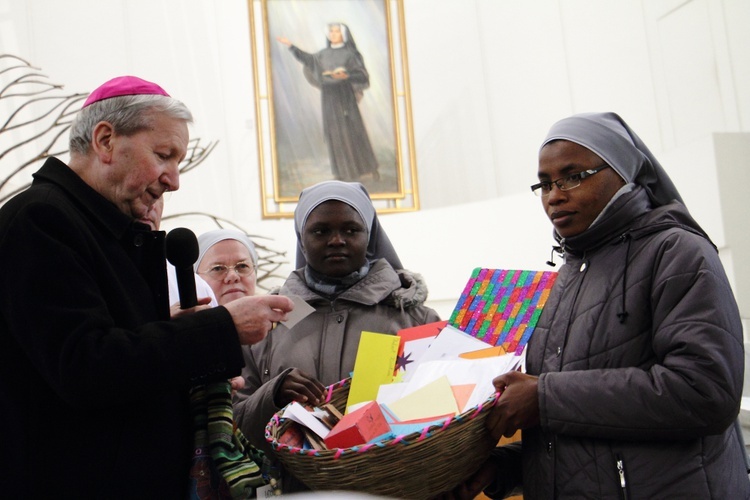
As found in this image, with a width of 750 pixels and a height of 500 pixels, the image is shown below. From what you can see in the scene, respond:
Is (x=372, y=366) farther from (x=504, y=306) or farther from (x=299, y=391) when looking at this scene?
(x=504, y=306)

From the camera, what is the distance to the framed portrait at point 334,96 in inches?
258

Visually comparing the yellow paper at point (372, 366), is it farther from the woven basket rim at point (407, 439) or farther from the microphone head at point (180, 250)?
the microphone head at point (180, 250)

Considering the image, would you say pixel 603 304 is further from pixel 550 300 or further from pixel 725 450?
pixel 725 450

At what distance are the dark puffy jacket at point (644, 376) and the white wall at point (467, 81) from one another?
12.0ft

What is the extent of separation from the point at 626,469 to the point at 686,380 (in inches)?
10.1

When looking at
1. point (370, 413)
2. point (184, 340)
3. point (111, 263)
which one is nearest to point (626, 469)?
point (370, 413)

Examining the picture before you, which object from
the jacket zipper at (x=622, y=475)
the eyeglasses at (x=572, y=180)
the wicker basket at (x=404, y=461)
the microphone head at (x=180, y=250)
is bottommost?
the jacket zipper at (x=622, y=475)

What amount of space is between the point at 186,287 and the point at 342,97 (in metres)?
5.13

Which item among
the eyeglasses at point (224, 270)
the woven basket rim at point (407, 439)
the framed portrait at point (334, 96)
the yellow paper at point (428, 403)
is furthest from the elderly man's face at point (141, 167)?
the framed portrait at point (334, 96)

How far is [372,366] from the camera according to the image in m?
2.12

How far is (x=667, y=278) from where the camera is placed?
70.7 inches

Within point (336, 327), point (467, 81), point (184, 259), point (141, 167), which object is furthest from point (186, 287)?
point (467, 81)

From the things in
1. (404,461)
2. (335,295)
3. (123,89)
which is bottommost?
(404,461)

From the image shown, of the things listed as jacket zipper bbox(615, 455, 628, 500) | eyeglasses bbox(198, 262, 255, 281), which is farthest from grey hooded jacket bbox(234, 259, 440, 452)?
jacket zipper bbox(615, 455, 628, 500)
